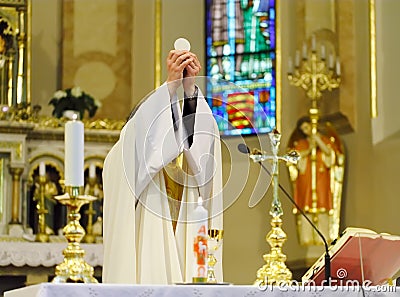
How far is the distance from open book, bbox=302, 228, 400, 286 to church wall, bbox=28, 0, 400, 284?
16.2 ft

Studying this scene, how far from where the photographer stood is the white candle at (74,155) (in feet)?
11.7

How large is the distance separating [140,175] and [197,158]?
23cm

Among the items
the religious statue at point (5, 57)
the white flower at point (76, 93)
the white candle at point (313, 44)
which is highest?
the white candle at point (313, 44)

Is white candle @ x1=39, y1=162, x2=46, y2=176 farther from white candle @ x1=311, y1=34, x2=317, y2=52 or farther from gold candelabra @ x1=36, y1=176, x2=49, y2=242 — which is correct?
white candle @ x1=311, y1=34, x2=317, y2=52

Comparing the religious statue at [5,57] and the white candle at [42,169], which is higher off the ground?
the religious statue at [5,57]

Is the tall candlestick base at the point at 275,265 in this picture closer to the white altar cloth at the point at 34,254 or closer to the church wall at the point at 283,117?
the white altar cloth at the point at 34,254

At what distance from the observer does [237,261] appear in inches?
406

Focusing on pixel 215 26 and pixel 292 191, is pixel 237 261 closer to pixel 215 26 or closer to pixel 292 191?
pixel 292 191

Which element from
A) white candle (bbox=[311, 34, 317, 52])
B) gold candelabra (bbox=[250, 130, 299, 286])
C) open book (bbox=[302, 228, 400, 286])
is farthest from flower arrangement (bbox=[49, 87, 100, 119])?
open book (bbox=[302, 228, 400, 286])

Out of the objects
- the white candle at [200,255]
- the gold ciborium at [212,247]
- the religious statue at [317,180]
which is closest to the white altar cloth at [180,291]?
the white candle at [200,255]
